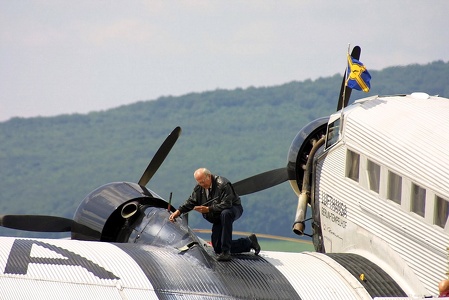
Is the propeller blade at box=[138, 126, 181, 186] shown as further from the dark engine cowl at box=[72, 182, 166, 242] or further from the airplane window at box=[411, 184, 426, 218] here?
the airplane window at box=[411, 184, 426, 218]

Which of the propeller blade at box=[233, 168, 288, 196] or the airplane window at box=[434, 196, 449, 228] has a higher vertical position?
the airplane window at box=[434, 196, 449, 228]

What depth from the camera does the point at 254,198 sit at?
223 feet

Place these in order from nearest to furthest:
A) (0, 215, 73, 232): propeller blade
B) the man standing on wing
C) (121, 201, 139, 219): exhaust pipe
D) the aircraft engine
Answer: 1. the man standing on wing
2. (121, 201, 139, 219): exhaust pipe
3. (0, 215, 73, 232): propeller blade
4. the aircraft engine

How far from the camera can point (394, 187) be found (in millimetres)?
18328

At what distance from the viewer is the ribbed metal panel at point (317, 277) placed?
17.3m

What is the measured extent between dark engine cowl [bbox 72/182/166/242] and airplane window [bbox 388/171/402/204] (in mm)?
5222

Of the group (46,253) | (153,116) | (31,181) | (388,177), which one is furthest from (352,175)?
(153,116)

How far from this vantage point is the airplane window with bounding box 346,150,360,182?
19797 millimetres

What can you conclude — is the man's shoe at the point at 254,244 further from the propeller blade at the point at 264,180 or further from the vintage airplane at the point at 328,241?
the propeller blade at the point at 264,180

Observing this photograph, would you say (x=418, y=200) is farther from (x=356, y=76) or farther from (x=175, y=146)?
(x=175, y=146)

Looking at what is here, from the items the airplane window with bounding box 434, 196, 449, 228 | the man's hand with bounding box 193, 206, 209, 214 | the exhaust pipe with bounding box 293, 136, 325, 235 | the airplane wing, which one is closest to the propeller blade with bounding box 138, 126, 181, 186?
the exhaust pipe with bounding box 293, 136, 325, 235

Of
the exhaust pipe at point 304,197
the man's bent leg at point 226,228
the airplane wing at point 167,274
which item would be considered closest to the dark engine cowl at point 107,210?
the exhaust pipe at point 304,197

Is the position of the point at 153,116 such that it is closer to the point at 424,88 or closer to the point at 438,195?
the point at 424,88

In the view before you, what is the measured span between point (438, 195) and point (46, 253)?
6.41 metres
